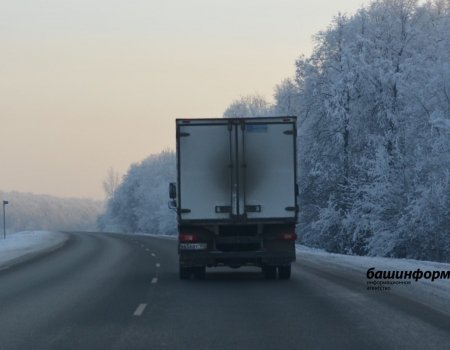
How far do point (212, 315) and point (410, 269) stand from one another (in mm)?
8700

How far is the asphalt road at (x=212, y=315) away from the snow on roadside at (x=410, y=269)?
40 centimetres

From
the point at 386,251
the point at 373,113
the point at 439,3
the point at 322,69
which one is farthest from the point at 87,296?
the point at 439,3

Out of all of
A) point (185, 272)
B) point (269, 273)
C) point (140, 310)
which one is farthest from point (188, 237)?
point (140, 310)

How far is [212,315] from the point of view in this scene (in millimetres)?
12312

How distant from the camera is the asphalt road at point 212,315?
9.70 metres

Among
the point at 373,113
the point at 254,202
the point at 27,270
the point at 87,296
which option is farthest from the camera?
the point at 373,113

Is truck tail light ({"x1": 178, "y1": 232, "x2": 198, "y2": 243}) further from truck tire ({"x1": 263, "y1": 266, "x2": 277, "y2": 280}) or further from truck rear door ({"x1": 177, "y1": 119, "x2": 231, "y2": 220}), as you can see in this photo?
truck tire ({"x1": 263, "y1": 266, "x2": 277, "y2": 280})

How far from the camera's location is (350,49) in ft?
132

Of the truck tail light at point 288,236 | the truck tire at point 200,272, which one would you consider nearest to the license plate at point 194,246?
the truck tire at point 200,272

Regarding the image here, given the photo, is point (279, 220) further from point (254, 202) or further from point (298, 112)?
point (298, 112)

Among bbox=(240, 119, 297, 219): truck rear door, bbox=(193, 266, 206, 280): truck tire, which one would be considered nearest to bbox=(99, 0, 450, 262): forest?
bbox=(240, 119, 297, 219): truck rear door

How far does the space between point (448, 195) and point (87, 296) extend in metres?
16.8

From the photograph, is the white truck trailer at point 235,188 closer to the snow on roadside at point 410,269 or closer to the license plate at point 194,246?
the license plate at point 194,246

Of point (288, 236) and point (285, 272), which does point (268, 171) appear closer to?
point (288, 236)
